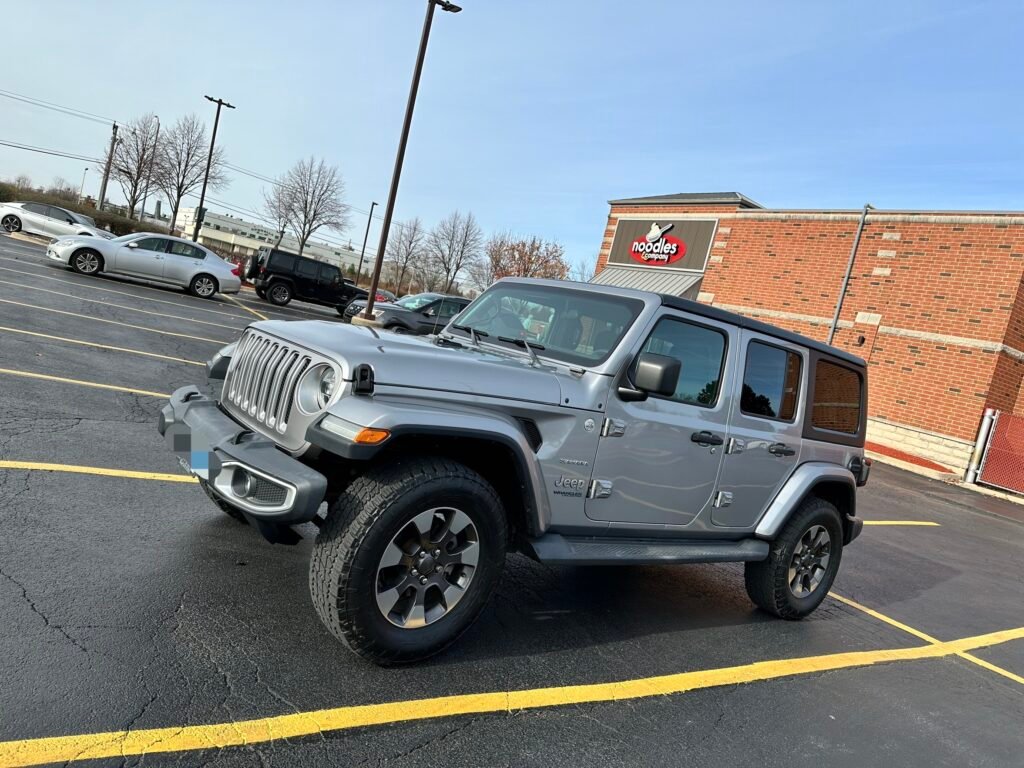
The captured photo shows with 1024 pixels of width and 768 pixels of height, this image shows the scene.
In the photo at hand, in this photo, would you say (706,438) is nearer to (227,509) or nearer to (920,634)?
(920,634)

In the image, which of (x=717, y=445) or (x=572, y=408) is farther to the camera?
(x=717, y=445)

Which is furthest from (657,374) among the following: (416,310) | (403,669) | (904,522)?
(416,310)

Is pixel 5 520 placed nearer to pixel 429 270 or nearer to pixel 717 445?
pixel 717 445

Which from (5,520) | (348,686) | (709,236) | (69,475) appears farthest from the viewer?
(709,236)

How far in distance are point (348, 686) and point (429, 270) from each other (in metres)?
64.1

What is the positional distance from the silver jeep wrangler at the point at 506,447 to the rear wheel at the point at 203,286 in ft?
53.2

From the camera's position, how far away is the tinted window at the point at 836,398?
4891 mm

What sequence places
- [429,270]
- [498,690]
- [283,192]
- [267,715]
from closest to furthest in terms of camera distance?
[267,715], [498,690], [283,192], [429,270]

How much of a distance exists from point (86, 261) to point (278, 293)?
7.09 meters

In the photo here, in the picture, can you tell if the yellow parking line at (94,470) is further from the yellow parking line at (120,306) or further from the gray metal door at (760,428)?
the yellow parking line at (120,306)

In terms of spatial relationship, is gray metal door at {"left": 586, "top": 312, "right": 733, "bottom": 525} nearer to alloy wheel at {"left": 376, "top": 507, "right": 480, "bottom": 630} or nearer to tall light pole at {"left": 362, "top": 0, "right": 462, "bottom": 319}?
alloy wheel at {"left": 376, "top": 507, "right": 480, "bottom": 630}

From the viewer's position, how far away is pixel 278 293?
23.0 metres

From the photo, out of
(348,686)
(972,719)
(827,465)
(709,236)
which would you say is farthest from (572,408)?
(709,236)

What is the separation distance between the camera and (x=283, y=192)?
169 ft
